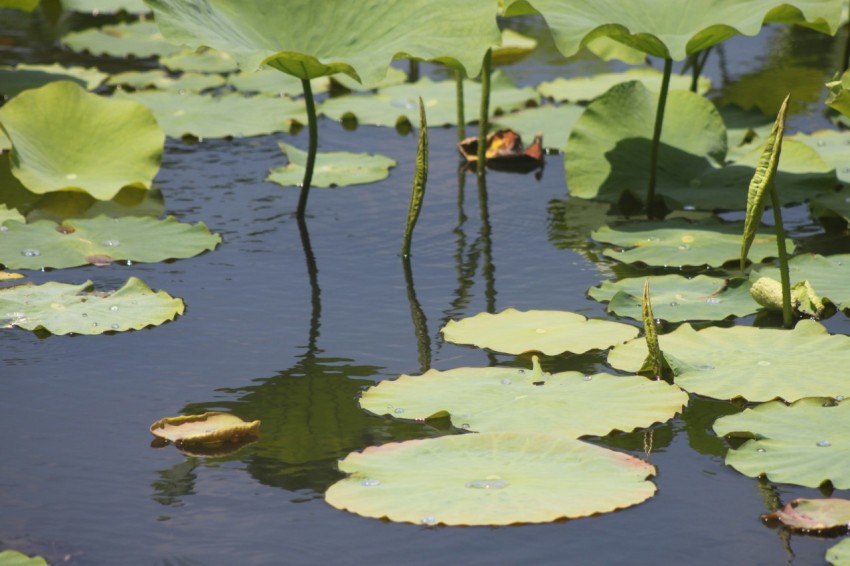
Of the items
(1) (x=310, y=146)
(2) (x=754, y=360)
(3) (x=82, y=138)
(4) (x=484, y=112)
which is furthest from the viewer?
(4) (x=484, y=112)

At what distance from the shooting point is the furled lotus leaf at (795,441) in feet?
6.28

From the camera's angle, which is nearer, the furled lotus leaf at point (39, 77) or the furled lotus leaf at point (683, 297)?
the furled lotus leaf at point (683, 297)

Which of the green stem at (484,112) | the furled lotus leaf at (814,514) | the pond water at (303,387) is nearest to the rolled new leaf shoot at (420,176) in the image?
the pond water at (303,387)

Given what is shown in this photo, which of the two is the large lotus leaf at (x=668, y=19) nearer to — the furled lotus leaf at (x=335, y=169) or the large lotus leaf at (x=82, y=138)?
the furled lotus leaf at (x=335, y=169)

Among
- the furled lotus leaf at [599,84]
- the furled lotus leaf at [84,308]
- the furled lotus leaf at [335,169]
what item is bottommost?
the furled lotus leaf at [84,308]

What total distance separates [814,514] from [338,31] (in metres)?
2.06

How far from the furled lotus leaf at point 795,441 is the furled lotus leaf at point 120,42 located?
4.26 metres

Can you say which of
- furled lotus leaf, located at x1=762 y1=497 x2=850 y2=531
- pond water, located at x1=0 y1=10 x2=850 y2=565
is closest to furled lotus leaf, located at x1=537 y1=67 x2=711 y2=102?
pond water, located at x1=0 y1=10 x2=850 y2=565

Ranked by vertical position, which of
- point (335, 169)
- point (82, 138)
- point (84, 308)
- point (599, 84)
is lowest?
point (84, 308)

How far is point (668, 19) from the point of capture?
11.2 feet

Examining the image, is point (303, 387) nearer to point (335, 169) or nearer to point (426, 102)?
point (335, 169)

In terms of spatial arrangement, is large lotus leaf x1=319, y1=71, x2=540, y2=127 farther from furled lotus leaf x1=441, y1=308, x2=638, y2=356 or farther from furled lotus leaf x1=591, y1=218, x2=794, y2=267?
furled lotus leaf x1=441, y1=308, x2=638, y2=356

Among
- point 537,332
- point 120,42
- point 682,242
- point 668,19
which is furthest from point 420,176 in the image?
point 120,42

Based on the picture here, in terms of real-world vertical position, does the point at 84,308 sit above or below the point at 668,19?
below
